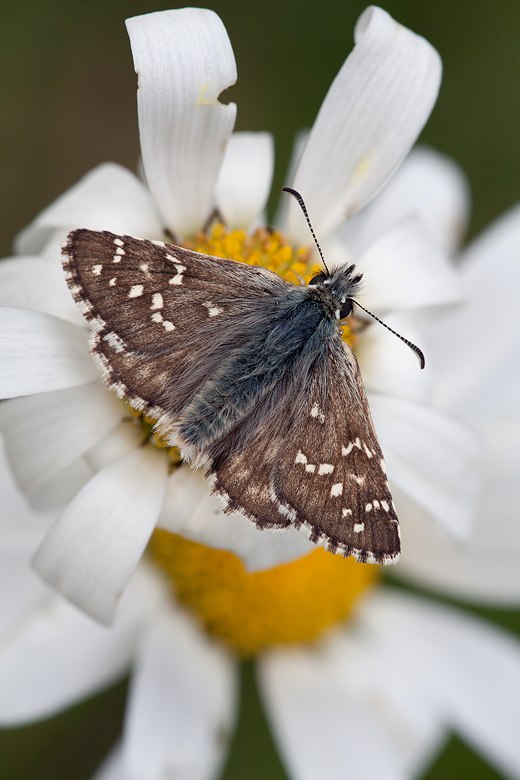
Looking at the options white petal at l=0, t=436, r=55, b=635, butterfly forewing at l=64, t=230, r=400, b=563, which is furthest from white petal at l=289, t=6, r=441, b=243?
white petal at l=0, t=436, r=55, b=635

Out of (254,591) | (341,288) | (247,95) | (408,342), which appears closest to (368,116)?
(341,288)

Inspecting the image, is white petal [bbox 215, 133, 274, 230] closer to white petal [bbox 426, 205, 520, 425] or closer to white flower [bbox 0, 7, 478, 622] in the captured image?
white flower [bbox 0, 7, 478, 622]

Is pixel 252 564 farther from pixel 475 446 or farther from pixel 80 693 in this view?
pixel 80 693

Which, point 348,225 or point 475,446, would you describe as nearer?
point 475,446

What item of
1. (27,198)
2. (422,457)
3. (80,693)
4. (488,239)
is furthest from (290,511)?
(27,198)

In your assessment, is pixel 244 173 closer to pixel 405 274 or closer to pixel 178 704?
pixel 405 274

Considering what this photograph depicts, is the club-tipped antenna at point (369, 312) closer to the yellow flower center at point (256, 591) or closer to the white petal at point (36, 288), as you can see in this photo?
the yellow flower center at point (256, 591)
